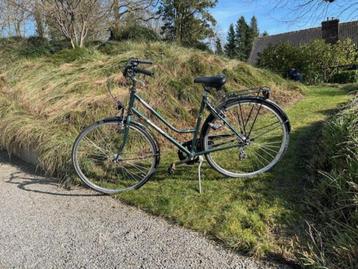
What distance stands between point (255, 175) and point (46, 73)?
3914mm

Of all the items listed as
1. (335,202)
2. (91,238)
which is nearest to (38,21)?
(91,238)

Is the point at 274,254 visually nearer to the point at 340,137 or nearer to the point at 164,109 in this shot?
the point at 340,137

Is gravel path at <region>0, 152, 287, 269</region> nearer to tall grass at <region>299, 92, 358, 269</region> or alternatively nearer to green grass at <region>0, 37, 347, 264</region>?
green grass at <region>0, 37, 347, 264</region>

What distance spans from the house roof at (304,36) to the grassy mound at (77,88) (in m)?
15.4

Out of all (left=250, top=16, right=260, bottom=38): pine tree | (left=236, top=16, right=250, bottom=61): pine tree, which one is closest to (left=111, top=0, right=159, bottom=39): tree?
(left=236, top=16, right=250, bottom=61): pine tree

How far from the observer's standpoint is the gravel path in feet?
6.35

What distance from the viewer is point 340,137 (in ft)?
8.77

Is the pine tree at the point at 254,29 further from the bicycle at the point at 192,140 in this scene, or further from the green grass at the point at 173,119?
the bicycle at the point at 192,140

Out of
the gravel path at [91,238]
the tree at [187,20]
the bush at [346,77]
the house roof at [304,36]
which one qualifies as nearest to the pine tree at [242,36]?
the house roof at [304,36]

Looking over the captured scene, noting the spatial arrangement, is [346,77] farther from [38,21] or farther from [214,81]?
[38,21]

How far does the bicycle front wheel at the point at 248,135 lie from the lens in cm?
282

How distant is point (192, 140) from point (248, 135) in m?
0.51

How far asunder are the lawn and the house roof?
721 inches

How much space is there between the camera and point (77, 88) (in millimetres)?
4531
